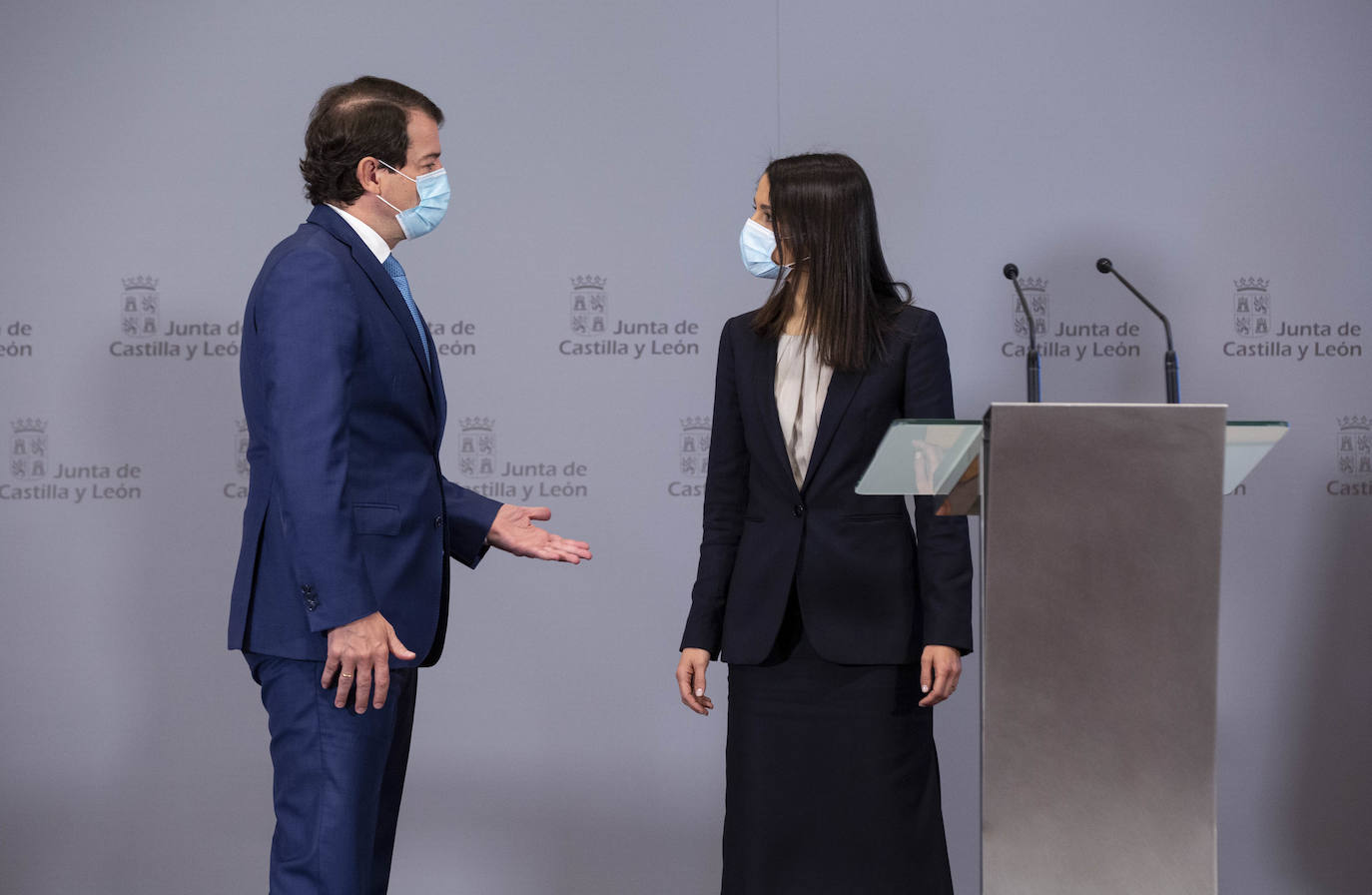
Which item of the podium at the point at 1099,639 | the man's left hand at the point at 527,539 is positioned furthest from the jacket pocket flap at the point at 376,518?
the podium at the point at 1099,639

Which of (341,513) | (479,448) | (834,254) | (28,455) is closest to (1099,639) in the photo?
(834,254)

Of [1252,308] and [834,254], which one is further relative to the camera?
[1252,308]

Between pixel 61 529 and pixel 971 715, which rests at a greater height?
pixel 61 529

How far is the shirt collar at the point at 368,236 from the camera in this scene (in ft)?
6.79

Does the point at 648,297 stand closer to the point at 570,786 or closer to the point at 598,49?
the point at 598,49

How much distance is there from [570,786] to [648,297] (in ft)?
4.75

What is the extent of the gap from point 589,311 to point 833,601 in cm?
161

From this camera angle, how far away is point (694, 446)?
3.42 metres

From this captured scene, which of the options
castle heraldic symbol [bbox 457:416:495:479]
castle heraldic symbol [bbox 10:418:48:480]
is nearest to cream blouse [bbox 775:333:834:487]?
castle heraldic symbol [bbox 457:416:495:479]

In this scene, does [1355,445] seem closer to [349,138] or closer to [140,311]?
[349,138]

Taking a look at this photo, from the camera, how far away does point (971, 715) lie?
339cm

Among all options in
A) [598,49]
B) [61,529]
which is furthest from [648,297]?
[61,529]

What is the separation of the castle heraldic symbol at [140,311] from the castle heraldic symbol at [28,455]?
0.41 m

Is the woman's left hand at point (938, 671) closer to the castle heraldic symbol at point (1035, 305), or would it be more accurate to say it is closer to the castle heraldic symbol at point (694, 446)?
the castle heraldic symbol at point (694, 446)
